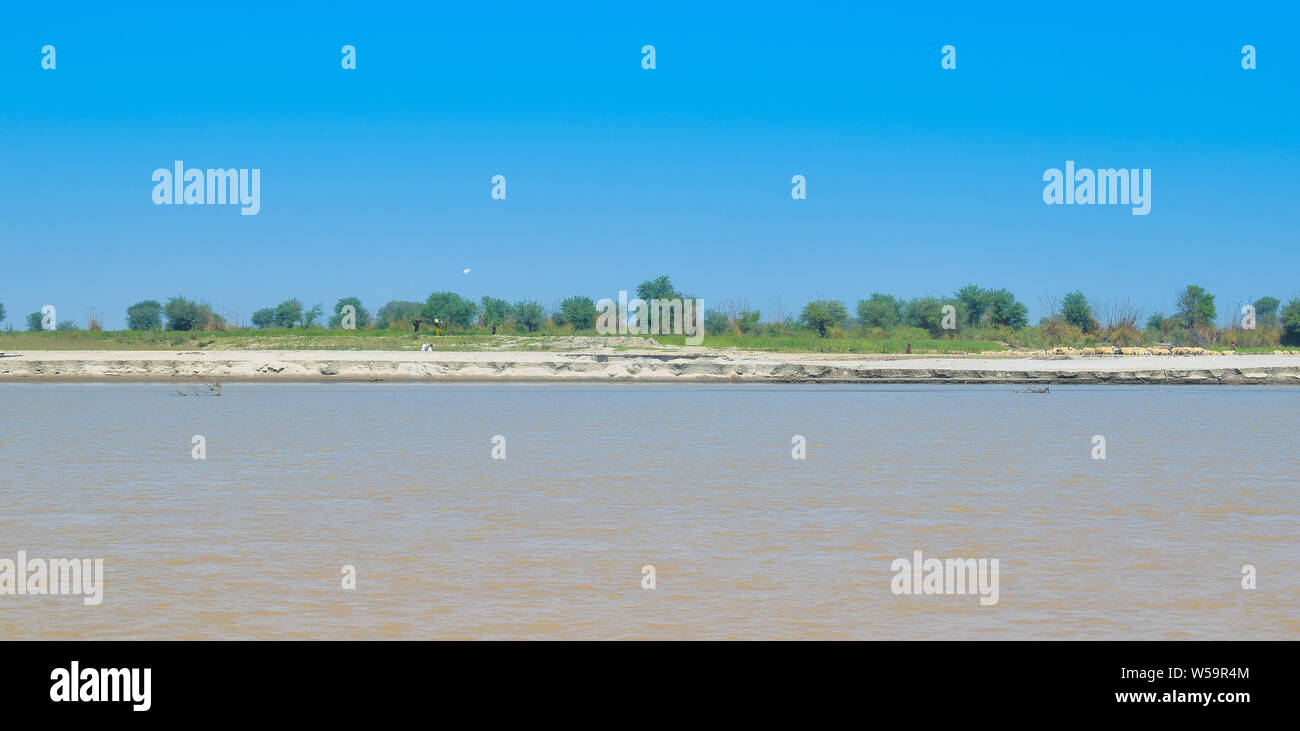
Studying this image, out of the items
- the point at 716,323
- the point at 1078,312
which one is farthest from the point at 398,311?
the point at 1078,312

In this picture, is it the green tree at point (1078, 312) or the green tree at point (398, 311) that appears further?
the green tree at point (398, 311)

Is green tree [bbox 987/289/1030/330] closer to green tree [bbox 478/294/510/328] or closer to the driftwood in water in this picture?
green tree [bbox 478/294/510/328]

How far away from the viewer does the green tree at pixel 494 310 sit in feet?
258

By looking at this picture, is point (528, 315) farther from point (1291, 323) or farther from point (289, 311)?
point (1291, 323)

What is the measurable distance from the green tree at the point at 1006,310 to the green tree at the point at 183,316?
49.5m

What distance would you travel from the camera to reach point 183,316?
2876 inches

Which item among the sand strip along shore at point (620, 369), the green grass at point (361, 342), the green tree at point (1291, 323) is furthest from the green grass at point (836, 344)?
the green tree at point (1291, 323)

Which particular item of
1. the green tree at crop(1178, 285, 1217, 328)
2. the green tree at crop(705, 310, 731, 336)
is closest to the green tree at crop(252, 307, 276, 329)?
the green tree at crop(705, 310, 731, 336)

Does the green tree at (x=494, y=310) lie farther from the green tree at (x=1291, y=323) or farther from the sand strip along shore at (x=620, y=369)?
the green tree at (x=1291, y=323)

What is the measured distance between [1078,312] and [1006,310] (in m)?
6.97

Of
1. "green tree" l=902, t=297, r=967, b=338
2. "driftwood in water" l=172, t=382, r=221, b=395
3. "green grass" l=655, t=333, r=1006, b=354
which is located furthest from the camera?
"green tree" l=902, t=297, r=967, b=338

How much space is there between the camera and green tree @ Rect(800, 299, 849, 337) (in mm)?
72438

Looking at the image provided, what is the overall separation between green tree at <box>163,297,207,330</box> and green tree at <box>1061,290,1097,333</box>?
51345 mm
